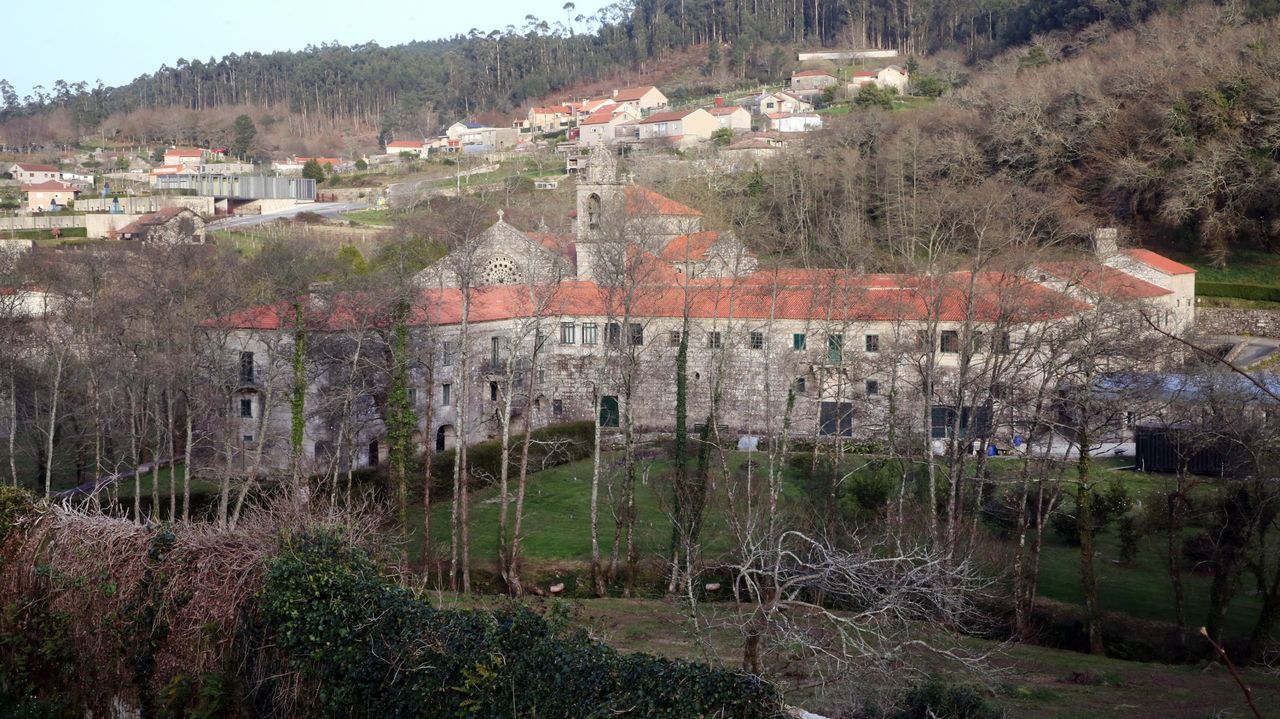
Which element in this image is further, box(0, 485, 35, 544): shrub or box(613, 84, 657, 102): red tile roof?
box(613, 84, 657, 102): red tile roof

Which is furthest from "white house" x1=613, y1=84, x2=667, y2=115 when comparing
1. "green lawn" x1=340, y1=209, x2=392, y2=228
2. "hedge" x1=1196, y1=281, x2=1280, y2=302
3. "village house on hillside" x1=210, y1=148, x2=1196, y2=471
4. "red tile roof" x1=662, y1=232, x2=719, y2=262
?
"hedge" x1=1196, y1=281, x2=1280, y2=302

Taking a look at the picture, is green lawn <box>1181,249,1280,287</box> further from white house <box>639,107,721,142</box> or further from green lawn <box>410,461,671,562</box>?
white house <box>639,107,721,142</box>

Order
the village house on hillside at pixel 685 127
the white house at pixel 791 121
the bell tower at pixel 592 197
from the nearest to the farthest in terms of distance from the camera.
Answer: the bell tower at pixel 592 197 → the white house at pixel 791 121 → the village house on hillside at pixel 685 127

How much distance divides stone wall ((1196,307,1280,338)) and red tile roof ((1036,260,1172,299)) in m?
9.32

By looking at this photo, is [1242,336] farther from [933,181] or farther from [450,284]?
[450,284]

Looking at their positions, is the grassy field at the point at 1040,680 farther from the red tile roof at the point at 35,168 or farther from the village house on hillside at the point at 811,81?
the red tile roof at the point at 35,168

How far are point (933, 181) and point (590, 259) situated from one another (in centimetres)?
1817

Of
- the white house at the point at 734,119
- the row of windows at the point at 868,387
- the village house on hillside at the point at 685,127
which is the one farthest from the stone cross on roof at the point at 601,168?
the white house at the point at 734,119

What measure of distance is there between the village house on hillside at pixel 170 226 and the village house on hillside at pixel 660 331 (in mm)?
20455

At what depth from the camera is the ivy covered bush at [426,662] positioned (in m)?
9.34

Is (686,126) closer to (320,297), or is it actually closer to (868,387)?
(868,387)

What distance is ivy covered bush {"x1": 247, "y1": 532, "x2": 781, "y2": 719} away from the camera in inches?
368

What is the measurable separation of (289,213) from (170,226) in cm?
2028

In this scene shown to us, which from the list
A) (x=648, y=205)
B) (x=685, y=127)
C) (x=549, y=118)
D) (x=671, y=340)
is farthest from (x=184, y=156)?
(x=671, y=340)
